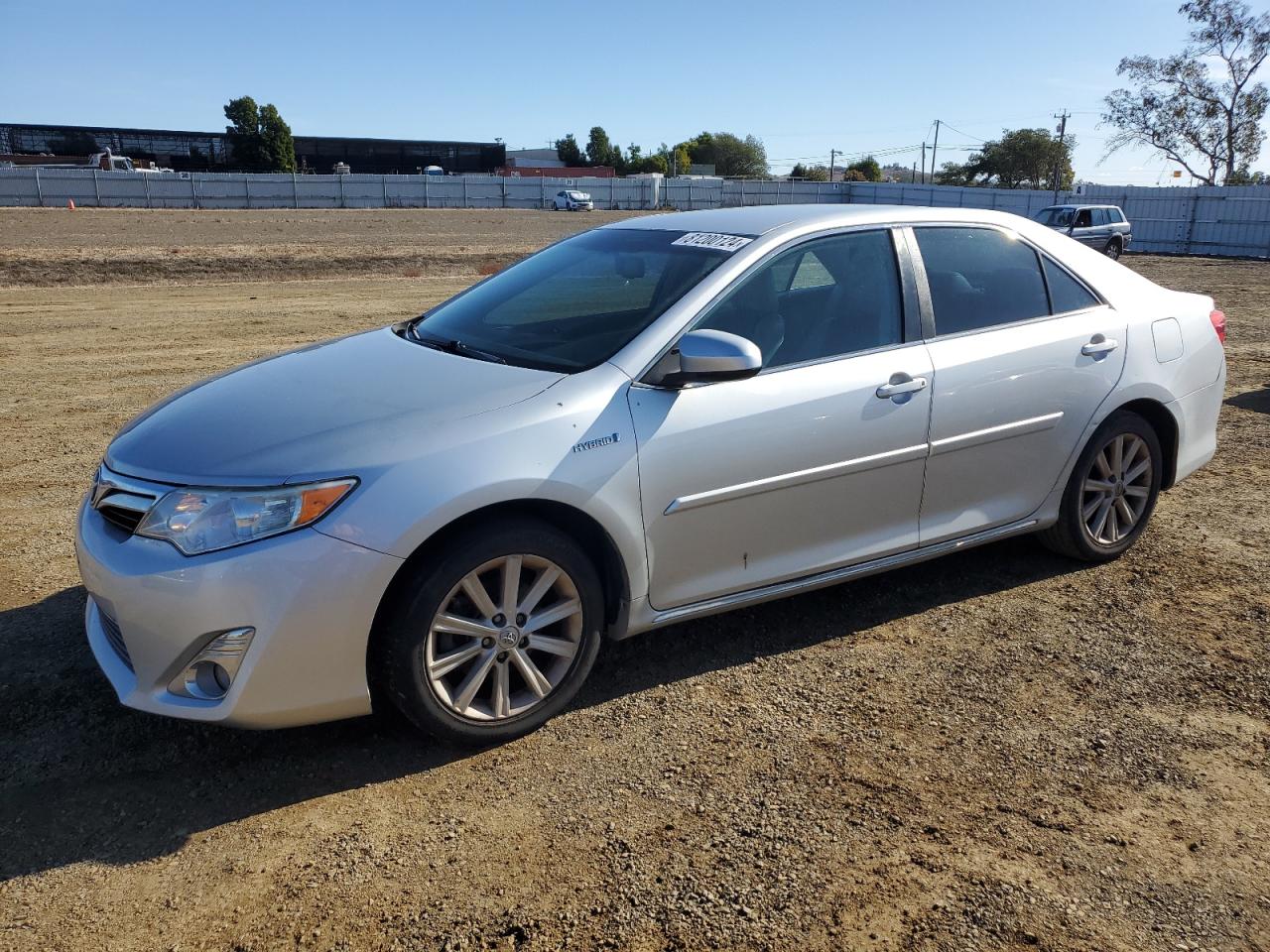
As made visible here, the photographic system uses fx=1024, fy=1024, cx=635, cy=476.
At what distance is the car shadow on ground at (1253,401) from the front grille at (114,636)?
859 centimetres

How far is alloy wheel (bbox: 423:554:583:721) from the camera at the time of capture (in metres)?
3.25

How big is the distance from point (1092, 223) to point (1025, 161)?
73.9m

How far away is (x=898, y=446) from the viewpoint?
4.10m

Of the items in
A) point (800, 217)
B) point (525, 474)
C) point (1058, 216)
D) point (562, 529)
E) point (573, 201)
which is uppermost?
point (573, 201)

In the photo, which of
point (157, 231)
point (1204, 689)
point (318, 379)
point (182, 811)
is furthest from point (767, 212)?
point (157, 231)

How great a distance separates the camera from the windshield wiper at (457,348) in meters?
3.92

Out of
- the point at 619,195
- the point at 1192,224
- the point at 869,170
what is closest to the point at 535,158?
the point at 869,170

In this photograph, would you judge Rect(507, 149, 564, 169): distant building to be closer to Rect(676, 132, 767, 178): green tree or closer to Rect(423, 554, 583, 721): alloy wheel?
Rect(676, 132, 767, 178): green tree

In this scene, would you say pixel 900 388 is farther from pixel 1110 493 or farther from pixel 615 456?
pixel 1110 493

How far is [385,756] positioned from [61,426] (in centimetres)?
566

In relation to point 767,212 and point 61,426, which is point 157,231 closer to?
point 61,426

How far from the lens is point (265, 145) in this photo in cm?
9144

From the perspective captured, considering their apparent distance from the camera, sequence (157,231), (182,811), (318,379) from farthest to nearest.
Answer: (157,231) → (318,379) → (182,811)

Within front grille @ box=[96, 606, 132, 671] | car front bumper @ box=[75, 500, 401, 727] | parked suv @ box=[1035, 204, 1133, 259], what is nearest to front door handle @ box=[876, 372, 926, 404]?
car front bumper @ box=[75, 500, 401, 727]
